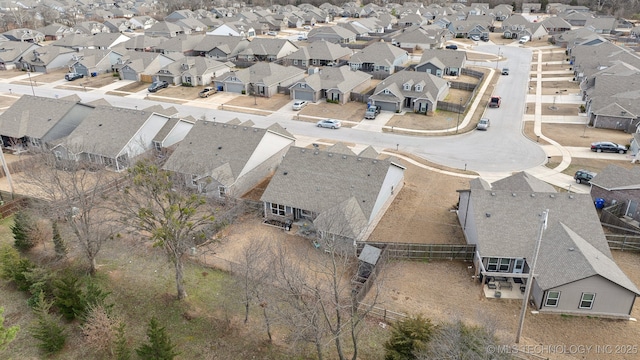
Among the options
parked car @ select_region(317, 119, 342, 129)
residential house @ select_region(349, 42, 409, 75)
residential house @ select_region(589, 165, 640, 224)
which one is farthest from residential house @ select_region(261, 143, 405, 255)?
residential house @ select_region(349, 42, 409, 75)

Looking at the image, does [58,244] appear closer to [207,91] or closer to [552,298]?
[552,298]

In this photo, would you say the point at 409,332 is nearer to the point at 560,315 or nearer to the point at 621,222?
the point at 560,315

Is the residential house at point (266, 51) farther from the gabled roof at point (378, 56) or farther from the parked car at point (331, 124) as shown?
the parked car at point (331, 124)

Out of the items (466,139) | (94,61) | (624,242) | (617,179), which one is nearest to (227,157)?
(466,139)

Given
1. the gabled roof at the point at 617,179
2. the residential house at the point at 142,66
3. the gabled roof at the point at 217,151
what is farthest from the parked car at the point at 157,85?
the gabled roof at the point at 617,179

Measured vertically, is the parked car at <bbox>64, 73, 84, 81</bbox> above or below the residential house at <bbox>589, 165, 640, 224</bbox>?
below

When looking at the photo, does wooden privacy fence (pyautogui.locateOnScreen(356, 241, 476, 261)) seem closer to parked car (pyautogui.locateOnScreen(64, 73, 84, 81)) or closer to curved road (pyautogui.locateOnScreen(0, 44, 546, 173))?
curved road (pyautogui.locateOnScreen(0, 44, 546, 173))
